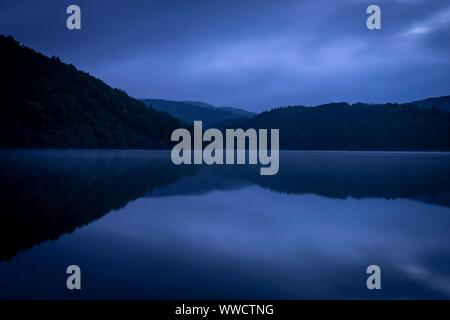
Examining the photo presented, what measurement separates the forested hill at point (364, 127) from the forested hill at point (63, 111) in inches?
1432

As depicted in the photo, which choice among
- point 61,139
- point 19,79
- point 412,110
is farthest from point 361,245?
point 412,110

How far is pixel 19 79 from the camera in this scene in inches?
2815

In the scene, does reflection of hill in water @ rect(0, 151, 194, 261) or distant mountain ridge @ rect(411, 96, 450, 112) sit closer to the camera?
reflection of hill in water @ rect(0, 151, 194, 261)

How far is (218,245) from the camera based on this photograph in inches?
265

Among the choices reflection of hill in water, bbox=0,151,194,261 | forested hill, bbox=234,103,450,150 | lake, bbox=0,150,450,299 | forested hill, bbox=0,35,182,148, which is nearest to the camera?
lake, bbox=0,150,450,299

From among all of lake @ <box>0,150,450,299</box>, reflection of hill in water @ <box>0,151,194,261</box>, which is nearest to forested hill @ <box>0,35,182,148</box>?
reflection of hill in water @ <box>0,151,194,261</box>

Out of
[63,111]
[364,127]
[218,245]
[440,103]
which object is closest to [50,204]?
[218,245]

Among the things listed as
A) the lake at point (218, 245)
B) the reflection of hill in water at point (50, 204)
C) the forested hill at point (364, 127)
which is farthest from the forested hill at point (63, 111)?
the lake at point (218, 245)

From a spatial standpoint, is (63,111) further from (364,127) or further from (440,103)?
(440,103)

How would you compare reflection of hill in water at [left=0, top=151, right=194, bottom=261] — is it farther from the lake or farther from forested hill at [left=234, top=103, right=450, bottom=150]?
forested hill at [left=234, top=103, right=450, bottom=150]

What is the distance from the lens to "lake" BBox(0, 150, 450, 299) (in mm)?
4680

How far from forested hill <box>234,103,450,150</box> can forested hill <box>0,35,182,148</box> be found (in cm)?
3637

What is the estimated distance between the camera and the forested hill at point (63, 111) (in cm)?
6234

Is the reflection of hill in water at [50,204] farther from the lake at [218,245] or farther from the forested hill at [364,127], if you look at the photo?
the forested hill at [364,127]
